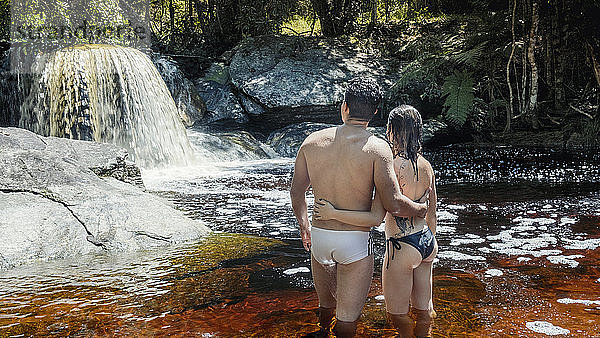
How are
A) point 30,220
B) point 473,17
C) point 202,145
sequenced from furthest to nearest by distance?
point 473,17 < point 202,145 < point 30,220

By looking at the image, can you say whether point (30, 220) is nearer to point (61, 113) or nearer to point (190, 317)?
point (190, 317)

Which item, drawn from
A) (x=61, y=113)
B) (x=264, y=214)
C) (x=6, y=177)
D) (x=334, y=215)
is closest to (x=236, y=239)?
(x=264, y=214)

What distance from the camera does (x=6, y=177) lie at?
537 centimetres

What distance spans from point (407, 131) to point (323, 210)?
2.22 feet

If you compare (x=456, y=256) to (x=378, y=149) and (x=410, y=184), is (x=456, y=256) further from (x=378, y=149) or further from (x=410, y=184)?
(x=378, y=149)

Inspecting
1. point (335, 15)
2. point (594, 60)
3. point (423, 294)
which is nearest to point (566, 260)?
point (423, 294)

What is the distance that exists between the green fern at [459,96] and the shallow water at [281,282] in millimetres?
5899

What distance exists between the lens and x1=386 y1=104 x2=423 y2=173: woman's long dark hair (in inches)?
127

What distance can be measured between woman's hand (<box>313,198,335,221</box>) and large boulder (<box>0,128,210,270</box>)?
2531 mm

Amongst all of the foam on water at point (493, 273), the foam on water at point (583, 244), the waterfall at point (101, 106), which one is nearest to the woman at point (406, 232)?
the foam on water at point (493, 273)

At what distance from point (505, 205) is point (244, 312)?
16.8ft

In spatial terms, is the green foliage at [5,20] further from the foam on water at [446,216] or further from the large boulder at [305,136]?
the foam on water at [446,216]

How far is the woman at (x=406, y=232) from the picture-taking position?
3.20 m

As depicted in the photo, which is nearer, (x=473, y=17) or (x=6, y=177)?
(x=6, y=177)
